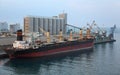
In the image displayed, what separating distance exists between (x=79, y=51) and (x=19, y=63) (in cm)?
1239

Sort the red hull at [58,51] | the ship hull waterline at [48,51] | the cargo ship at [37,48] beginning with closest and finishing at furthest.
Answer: the ship hull waterline at [48,51]
the cargo ship at [37,48]
the red hull at [58,51]

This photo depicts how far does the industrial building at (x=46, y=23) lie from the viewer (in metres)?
58.7

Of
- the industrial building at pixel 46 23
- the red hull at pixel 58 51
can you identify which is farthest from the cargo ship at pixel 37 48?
the industrial building at pixel 46 23

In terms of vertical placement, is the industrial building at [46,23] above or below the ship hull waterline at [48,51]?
above

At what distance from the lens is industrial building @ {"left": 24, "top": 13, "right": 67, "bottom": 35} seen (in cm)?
5872

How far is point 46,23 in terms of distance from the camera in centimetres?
6341

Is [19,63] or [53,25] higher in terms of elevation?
[53,25]

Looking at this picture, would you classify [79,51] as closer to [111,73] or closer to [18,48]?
[18,48]

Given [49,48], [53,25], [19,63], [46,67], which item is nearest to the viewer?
[46,67]

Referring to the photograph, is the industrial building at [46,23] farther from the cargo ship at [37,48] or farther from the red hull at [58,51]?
the cargo ship at [37,48]

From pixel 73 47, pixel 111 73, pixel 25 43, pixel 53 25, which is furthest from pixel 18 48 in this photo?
pixel 53 25

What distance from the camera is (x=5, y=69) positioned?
19.8 meters

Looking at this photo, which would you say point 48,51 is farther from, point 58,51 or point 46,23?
point 46,23

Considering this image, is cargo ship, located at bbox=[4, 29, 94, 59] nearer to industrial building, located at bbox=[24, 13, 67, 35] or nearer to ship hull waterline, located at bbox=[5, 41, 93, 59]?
ship hull waterline, located at bbox=[5, 41, 93, 59]
